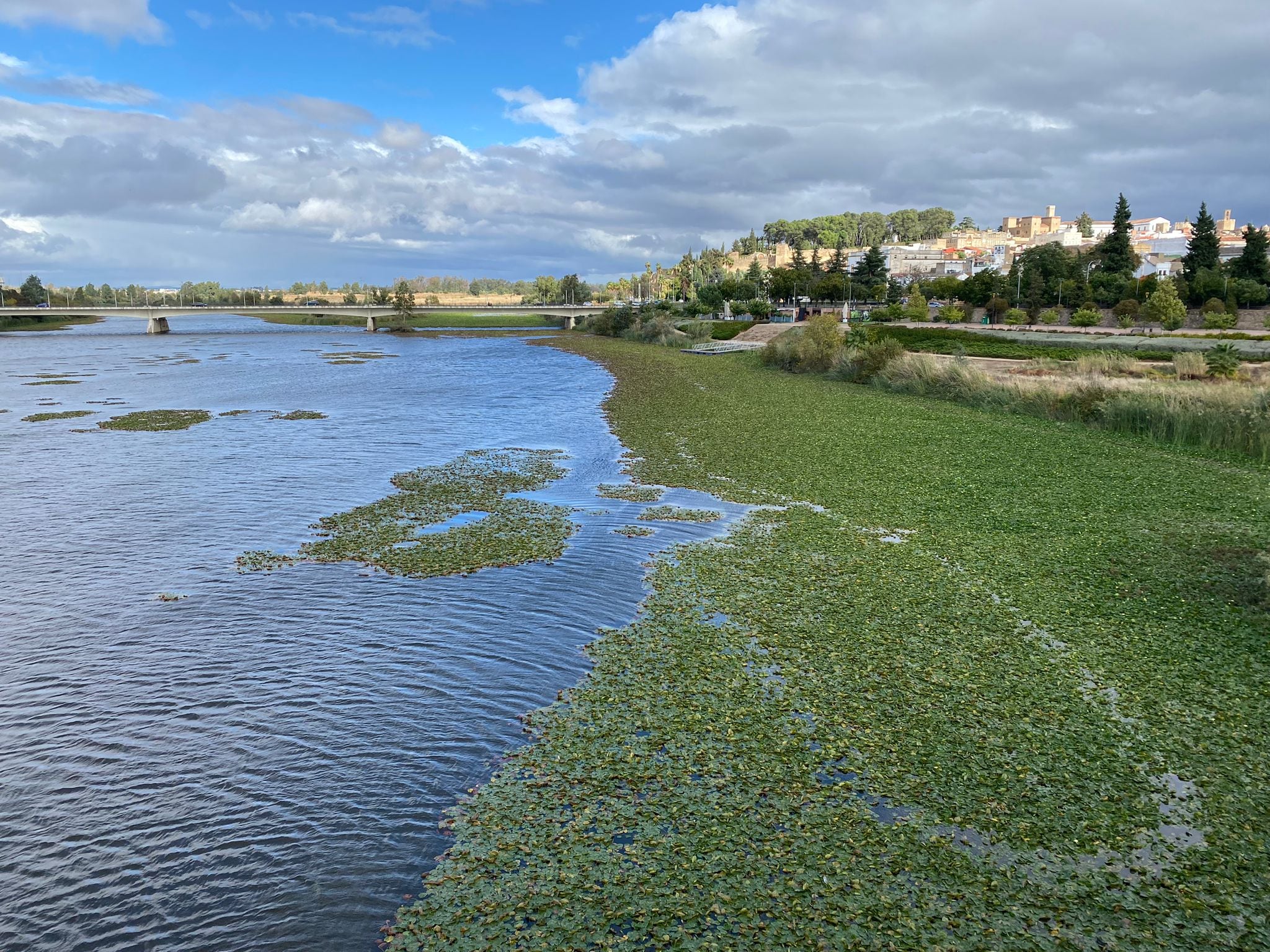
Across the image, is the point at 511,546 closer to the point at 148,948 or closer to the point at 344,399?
the point at 148,948

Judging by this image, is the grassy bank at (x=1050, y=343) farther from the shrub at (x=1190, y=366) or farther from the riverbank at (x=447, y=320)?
the riverbank at (x=447, y=320)

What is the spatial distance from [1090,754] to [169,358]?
3279 inches

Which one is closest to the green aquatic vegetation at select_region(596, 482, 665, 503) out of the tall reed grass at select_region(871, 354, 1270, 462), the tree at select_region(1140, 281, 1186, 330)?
the tall reed grass at select_region(871, 354, 1270, 462)

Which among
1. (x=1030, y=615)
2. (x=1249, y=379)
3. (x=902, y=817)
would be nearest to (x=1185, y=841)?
(x=902, y=817)

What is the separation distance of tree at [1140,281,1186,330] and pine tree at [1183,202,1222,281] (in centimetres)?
1712

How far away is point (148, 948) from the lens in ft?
21.2

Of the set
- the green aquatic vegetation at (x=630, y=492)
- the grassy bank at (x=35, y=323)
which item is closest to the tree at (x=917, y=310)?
the green aquatic vegetation at (x=630, y=492)

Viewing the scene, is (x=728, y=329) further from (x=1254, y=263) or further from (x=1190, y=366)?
(x=1190, y=366)

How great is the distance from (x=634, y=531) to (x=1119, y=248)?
310 ft

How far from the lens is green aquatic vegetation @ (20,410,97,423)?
34.4m

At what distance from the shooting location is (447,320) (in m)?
162

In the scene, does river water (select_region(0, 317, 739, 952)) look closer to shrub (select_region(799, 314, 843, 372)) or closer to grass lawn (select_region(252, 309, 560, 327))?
shrub (select_region(799, 314, 843, 372))

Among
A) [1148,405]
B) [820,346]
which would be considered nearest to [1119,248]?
[820,346]

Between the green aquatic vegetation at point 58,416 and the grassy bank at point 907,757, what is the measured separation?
31654 millimetres
